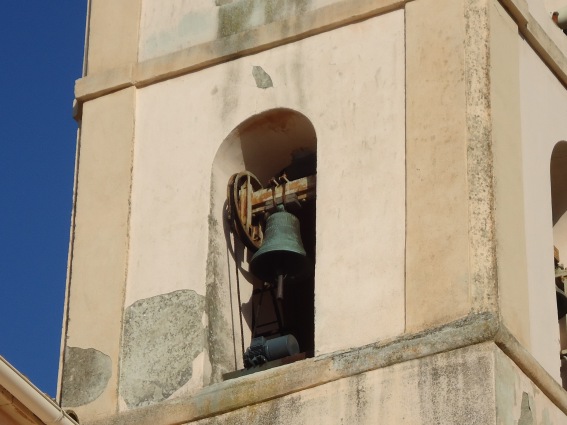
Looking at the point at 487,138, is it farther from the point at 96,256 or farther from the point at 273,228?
the point at 96,256

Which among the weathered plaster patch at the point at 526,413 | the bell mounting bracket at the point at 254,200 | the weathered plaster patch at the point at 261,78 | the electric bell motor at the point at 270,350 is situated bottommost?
the weathered plaster patch at the point at 526,413

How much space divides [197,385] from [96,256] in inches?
44.4

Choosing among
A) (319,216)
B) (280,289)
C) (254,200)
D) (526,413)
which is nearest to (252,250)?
(254,200)

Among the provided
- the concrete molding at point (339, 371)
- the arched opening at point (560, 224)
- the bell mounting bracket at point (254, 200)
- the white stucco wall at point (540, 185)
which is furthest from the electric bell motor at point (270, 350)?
the arched opening at point (560, 224)

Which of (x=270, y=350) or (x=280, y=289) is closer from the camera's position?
(x=270, y=350)

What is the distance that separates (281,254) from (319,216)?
35 centimetres

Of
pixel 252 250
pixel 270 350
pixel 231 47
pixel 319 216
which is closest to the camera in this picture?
pixel 270 350

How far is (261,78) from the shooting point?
14836mm

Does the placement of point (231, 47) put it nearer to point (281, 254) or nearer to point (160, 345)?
point (281, 254)

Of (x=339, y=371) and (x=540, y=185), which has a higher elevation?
(x=540, y=185)

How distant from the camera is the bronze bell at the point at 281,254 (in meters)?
14.5

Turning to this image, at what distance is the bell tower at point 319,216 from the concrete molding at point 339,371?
11 millimetres

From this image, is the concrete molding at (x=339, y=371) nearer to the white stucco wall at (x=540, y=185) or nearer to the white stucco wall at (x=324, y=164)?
the white stucco wall at (x=324, y=164)

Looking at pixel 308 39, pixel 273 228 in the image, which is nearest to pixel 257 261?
pixel 273 228
